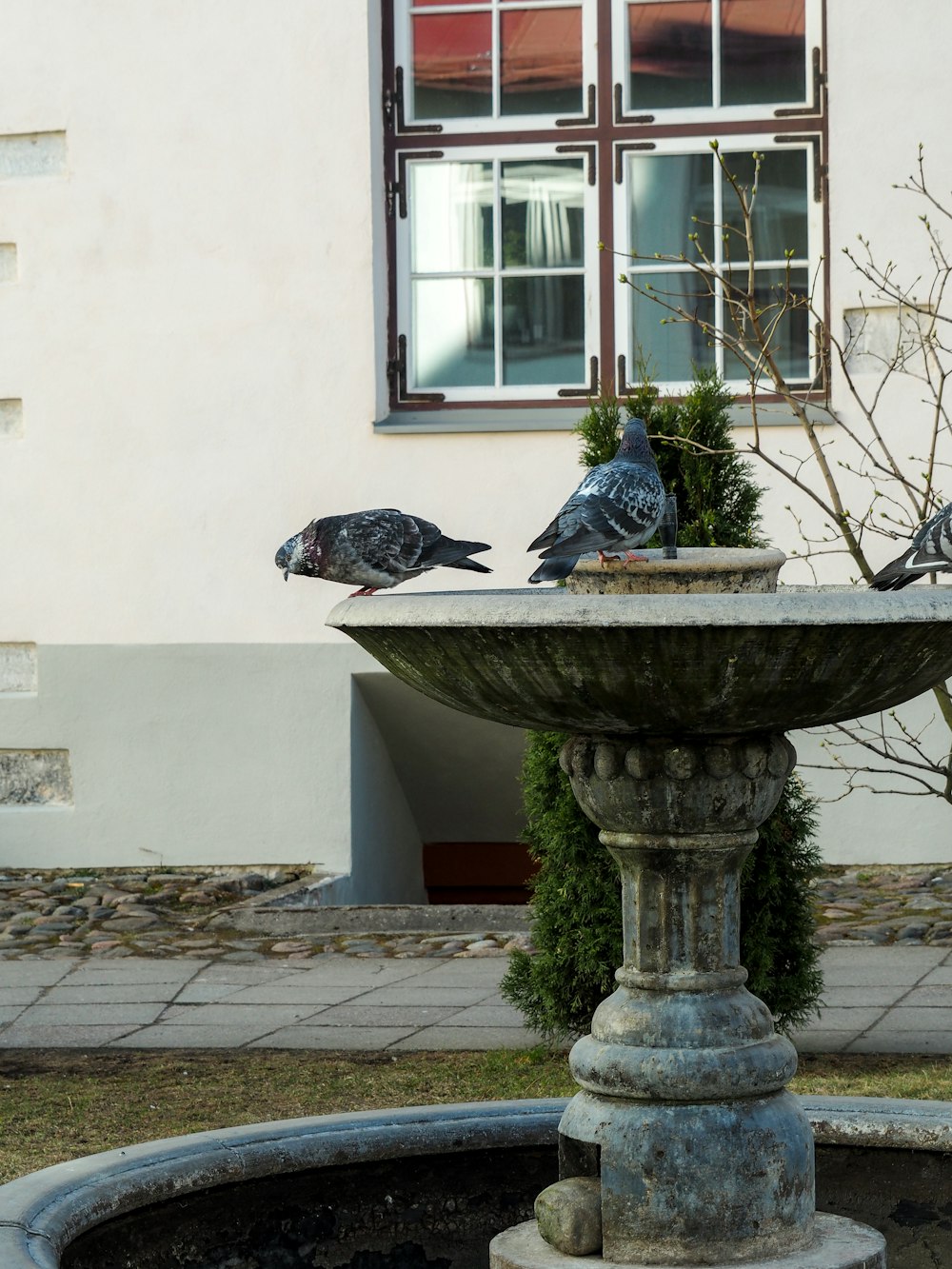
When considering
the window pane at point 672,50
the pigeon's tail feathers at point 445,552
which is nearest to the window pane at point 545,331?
the window pane at point 672,50

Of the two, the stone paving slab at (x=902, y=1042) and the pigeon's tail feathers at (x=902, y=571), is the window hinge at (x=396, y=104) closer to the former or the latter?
the stone paving slab at (x=902, y=1042)

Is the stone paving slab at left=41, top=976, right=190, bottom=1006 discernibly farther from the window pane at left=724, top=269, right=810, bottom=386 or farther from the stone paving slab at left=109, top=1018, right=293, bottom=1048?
the window pane at left=724, top=269, right=810, bottom=386

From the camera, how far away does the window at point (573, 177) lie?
9.50 metres

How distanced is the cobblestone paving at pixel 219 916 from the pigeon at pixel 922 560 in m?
3.60

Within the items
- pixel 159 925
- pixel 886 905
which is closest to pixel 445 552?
pixel 159 925

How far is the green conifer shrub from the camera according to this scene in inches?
218

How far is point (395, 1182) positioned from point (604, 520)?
1.45m

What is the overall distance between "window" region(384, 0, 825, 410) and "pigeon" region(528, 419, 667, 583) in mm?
5582

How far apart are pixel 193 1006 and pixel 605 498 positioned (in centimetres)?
361

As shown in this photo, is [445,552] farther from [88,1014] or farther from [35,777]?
[35,777]

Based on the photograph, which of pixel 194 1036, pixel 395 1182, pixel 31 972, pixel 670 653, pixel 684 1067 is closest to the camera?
pixel 670 653

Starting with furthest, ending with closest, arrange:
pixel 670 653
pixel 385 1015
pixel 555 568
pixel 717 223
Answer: pixel 717 223 → pixel 385 1015 → pixel 555 568 → pixel 670 653

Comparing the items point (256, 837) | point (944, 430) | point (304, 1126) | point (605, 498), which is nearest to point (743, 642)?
point (605, 498)

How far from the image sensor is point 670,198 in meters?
9.64
